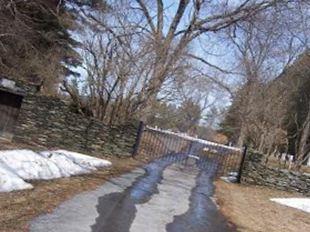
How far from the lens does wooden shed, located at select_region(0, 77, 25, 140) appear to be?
59.5ft

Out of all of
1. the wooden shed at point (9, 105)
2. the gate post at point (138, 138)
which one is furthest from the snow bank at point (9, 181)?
the gate post at point (138, 138)

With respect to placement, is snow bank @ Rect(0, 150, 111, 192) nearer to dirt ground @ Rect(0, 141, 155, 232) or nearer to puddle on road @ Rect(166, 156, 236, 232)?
dirt ground @ Rect(0, 141, 155, 232)

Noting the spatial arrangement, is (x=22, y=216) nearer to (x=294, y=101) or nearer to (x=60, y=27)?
(x=60, y=27)

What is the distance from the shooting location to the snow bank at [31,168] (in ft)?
29.5

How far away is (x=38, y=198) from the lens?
28.0 feet

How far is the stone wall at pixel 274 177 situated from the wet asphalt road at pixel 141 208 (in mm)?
3255

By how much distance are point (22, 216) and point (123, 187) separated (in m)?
4.72

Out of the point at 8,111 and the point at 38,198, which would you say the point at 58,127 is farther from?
the point at 38,198


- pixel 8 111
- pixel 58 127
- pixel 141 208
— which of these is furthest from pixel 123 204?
pixel 8 111

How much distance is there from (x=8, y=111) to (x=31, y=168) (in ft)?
28.3

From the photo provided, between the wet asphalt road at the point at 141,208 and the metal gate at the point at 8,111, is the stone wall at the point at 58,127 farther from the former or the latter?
the wet asphalt road at the point at 141,208

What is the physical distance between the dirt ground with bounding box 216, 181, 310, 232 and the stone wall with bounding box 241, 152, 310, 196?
92cm

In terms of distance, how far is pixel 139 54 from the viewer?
64.1ft

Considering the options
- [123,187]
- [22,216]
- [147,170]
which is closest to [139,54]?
[147,170]
